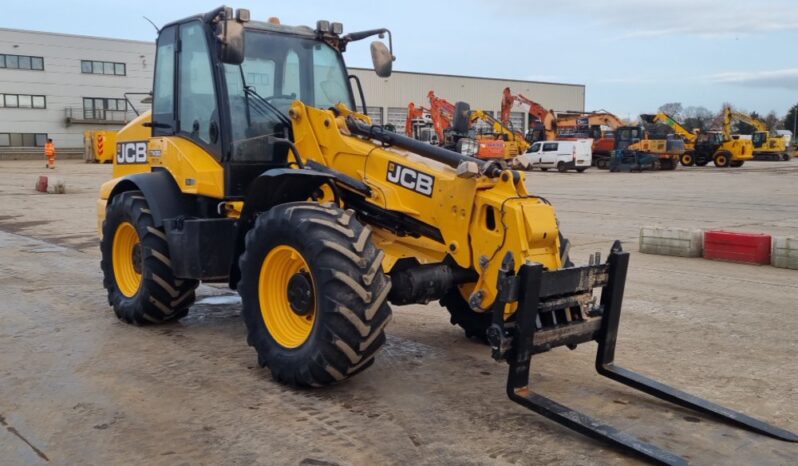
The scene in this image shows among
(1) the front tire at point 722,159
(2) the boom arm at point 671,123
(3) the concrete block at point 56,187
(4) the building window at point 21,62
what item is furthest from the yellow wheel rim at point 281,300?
(4) the building window at point 21,62

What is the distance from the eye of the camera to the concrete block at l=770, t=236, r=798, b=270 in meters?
10.1

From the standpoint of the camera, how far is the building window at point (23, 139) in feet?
177

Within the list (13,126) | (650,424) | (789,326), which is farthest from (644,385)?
(13,126)

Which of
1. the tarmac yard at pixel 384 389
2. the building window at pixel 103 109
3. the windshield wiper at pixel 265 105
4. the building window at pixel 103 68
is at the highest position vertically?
the building window at pixel 103 68

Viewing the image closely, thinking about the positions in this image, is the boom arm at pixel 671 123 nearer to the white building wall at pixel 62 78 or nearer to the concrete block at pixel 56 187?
the concrete block at pixel 56 187

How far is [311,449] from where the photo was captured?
4.26m

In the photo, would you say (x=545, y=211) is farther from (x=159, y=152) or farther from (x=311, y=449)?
(x=159, y=152)

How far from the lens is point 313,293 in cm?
518

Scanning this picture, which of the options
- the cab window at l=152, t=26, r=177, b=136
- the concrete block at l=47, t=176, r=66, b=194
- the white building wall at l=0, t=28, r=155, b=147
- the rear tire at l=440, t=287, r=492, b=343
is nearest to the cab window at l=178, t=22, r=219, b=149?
the cab window at l=152, t=26, r=177, b=136

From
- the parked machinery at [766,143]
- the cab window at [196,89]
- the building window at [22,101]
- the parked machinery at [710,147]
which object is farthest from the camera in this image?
the building window at [22,101]

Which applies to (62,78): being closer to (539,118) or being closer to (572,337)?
(539,118)

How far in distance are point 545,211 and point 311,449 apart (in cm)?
215

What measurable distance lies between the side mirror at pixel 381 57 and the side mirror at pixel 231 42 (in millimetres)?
1430

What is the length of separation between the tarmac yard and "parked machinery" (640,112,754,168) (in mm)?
37256
